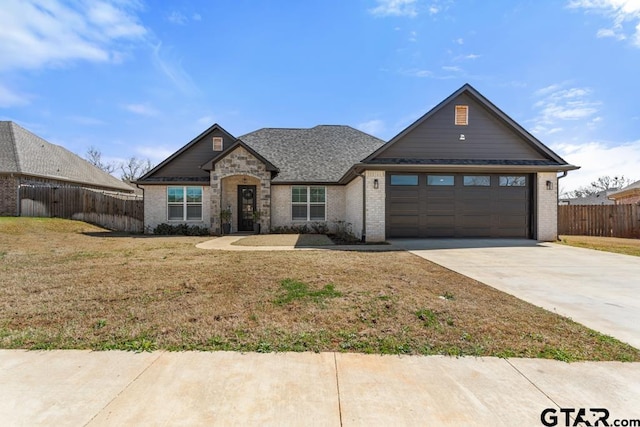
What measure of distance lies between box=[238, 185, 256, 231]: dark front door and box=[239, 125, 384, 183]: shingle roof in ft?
5.71

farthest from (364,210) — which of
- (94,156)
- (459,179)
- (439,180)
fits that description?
(94,156)

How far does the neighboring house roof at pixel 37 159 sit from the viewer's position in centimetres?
1988

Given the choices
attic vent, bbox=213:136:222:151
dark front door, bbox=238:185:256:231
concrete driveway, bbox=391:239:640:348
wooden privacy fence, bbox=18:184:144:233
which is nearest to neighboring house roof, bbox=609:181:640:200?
concrete driveway, bbox=391:239:640:348

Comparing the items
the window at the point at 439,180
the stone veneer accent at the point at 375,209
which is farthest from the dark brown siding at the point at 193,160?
the window at the point at 439,180

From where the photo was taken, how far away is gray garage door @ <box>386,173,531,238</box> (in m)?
13.3

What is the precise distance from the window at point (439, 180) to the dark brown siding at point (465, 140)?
2.76 feet

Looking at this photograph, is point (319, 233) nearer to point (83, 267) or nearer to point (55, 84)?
point (83, 267)

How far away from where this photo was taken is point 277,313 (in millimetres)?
4180

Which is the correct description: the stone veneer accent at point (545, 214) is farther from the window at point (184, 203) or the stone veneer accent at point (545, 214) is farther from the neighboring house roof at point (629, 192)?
the window at point (184, 203)

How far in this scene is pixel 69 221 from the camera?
18.3 meters

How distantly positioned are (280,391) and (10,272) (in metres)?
7.86

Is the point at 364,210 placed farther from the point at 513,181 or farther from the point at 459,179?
the point at 513,181

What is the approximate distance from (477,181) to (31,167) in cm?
2723

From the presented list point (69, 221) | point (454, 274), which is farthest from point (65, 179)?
point (454, 274)
